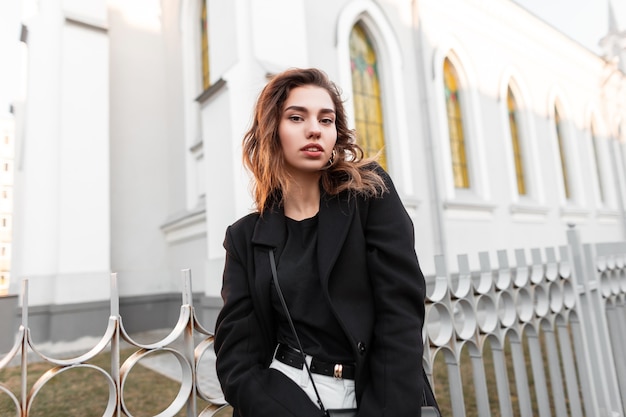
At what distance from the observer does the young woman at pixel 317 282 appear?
102 cm

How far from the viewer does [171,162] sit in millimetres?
7641

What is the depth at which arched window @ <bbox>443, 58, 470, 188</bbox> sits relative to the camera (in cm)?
876

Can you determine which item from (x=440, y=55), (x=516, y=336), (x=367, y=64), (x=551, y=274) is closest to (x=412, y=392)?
(x=516, y=336)

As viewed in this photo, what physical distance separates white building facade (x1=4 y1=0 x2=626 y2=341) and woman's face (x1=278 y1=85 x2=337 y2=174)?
3.64 m

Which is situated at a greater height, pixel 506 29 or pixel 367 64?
pixel 506 29

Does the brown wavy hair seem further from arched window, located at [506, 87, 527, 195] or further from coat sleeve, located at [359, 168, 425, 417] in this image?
arched window, located at [506, 87, 527, 195]

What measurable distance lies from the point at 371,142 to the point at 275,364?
6.38 metres

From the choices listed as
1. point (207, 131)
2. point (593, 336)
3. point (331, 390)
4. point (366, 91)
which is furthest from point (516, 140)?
point (331, 390)

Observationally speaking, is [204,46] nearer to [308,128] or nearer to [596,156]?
[308,128]

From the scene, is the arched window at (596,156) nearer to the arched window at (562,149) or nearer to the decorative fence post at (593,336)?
the arched window at (562,149)

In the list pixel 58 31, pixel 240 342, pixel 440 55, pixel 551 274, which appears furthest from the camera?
pixel 440 55

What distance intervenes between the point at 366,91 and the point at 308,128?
6.51 m

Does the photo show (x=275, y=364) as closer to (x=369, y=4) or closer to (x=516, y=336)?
(x=516, y=336)

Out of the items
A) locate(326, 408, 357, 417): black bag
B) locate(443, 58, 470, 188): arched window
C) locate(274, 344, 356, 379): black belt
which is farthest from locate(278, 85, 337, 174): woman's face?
locate(443, 58, 470, 188): arched window
